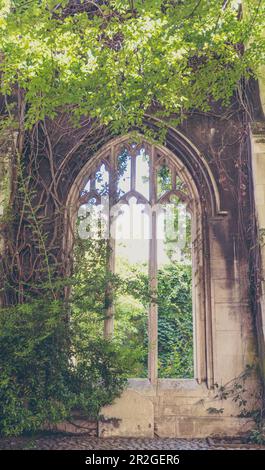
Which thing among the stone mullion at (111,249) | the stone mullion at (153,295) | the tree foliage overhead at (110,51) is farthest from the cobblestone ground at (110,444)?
the tree foliage overhead at (110,51)

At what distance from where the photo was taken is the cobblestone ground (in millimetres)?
3900

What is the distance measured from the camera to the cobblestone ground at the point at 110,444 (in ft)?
12.8

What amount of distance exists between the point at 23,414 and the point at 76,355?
2.72ft

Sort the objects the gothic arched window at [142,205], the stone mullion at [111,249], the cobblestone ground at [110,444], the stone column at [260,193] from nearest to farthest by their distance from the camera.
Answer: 1. the cobblestone ground at [110,444]
2. the stone column at [260,193]
3. the stone mullion at [111,249]
4. the gothic arched window at [142,205]

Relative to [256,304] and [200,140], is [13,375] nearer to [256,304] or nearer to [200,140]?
[256,304]

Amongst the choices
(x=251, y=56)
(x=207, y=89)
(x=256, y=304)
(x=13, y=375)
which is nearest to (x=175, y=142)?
(x=207, y=89)

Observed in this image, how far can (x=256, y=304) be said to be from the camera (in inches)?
183

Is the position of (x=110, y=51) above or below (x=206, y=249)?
above

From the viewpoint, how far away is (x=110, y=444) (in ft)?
13.3

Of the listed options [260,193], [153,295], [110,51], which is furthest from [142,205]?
[110,51]
